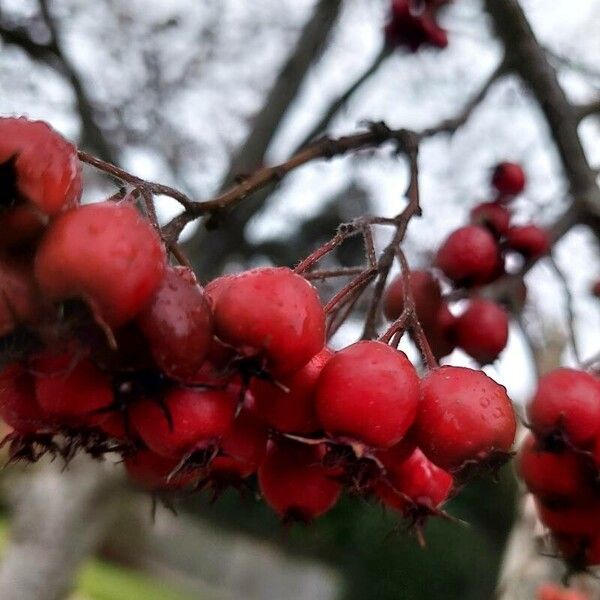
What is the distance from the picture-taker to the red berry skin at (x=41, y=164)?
0.61 meters

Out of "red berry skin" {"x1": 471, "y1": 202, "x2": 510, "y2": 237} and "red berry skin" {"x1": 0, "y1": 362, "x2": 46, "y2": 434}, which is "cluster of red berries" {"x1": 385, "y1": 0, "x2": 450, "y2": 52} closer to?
"red berry skin" {"x1": 471, "y1": 202, "x2": 510, "y2": 237}

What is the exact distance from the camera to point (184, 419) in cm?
70

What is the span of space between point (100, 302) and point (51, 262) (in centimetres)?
5

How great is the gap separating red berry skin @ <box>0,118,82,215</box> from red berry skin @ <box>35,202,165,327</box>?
0.06 ft

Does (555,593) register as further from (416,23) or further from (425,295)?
(416,23)

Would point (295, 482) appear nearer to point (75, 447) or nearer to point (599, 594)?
point (75, 447)

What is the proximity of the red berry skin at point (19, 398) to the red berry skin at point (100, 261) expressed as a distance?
0.57 ft

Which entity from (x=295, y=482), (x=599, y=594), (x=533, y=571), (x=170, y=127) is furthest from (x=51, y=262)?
(x=170, y=127)

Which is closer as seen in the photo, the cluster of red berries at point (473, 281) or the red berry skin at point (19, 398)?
the red berry skin at point (19, 398)

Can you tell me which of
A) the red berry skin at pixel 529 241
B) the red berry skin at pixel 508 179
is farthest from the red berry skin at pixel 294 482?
the red berry skin at pixel 508 179

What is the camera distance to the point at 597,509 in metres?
1.12

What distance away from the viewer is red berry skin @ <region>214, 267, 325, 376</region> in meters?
0.68

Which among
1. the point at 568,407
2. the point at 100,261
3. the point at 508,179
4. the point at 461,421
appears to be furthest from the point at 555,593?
the point at 100,261

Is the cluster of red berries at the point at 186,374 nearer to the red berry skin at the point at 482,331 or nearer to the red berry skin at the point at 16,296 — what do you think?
→ the red berry skin at the point at 16,296
